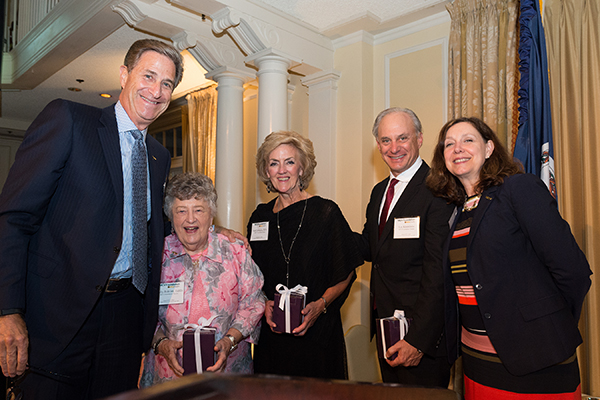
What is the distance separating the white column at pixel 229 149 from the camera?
177 inches

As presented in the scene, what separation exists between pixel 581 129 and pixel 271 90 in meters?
2.65

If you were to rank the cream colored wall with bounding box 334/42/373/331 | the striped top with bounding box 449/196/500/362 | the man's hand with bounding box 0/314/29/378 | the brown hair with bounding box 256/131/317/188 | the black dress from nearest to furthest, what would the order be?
1. the man's hand with bounding box 0/314/29/378
2. the striped top with bounding box 449/196/500/362
3. the black dress
4. the brown hair with bounding box 256/131/317/188
5. the cream colored wall with bounding box 334/42/373/331

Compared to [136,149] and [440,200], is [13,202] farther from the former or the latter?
[440,200]

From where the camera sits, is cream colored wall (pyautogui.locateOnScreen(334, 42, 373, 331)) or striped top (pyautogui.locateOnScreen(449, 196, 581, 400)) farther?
cream colored wall (pyautogui.locateOnScreen(334, 42, 373, 331))

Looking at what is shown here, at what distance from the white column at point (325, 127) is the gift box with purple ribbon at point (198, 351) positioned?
3053mm

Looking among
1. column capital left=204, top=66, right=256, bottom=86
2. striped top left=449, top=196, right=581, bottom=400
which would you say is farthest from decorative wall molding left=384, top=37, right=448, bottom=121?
striped top left=449, top=196, right=581, bottom=400

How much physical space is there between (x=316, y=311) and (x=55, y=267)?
44.9 inches

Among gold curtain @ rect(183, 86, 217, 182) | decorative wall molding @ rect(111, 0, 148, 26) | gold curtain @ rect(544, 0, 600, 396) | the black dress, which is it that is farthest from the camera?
gold curtain @ rect(183, 86, 217, 182)

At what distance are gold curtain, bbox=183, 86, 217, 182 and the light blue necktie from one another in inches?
192

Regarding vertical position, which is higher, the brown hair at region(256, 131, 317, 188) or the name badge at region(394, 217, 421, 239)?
the brown hair at region(256, 131, 317, 188)

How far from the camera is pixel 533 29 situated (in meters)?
2.61

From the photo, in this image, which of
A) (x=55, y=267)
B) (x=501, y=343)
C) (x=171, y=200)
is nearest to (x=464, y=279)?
(x=501, y=343)

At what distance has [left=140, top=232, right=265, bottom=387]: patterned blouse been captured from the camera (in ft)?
6.07

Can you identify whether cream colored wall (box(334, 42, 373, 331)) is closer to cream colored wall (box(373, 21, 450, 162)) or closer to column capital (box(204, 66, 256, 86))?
cream colored wall (box(373, 21, 450, 162))
